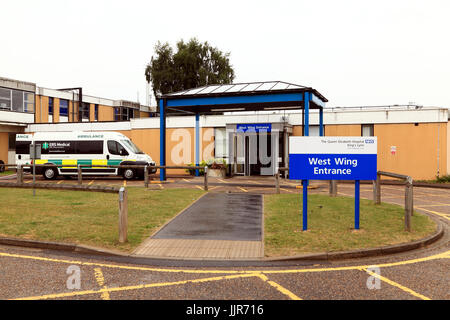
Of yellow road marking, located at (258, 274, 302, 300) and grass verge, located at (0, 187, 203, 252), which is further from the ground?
grass verge, located at (0, 187, 203, 252)

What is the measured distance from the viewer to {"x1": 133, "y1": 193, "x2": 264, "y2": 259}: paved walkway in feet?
21.6

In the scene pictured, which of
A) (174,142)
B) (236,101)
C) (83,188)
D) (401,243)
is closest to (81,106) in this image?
(174,142)

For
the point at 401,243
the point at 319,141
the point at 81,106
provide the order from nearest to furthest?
the point at 401,243 < the point at 319,141 < the point at 81,106

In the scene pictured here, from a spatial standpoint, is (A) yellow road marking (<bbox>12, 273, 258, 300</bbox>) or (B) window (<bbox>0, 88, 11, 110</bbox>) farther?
(B) window (<bbox>0, 88, 11, 110</bbox>)

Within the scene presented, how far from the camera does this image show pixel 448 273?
219 inches

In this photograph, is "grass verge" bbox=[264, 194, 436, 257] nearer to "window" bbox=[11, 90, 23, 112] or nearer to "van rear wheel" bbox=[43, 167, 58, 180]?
"van rear wheel" bbox=[43, 167, 58, 180]

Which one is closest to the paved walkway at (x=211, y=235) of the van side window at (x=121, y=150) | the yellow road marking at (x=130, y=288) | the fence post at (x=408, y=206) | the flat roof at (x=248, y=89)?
the yellow road marking at (x=130, y=288)

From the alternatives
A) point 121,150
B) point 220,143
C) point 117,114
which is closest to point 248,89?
point 220,143

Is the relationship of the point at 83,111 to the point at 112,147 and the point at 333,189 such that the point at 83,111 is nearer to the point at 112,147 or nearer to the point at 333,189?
the point at 112,147

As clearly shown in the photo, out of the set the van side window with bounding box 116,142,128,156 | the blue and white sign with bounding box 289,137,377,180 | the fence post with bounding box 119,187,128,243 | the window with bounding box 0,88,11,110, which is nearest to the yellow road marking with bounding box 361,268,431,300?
the blue and white sign with bounding box 289,137,377,180

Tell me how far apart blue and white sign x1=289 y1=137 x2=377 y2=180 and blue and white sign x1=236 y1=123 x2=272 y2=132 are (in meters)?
15.5

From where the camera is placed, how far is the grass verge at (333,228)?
269 inches
